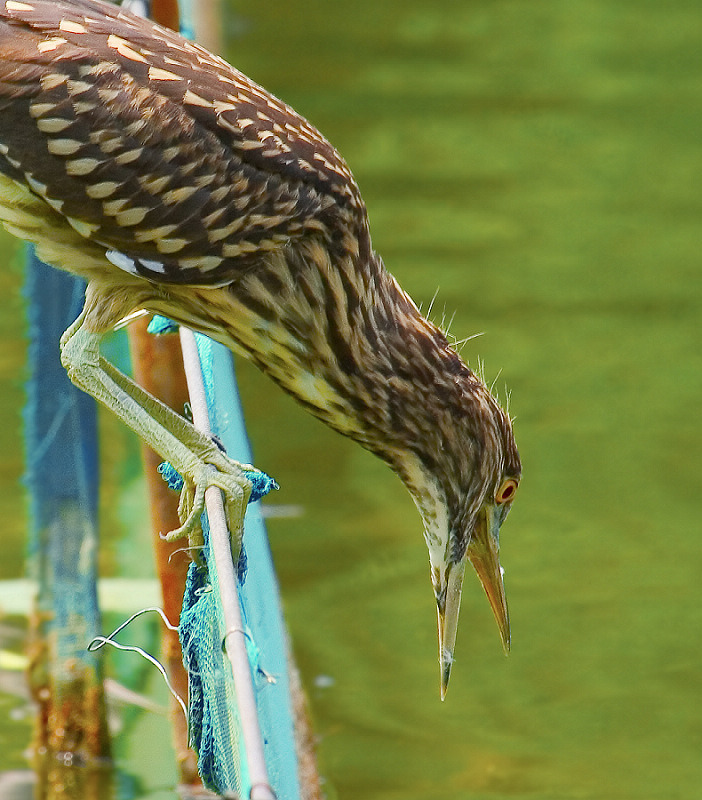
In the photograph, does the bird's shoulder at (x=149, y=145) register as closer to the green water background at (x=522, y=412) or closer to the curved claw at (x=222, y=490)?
the curved claw at (x=222, y=490)

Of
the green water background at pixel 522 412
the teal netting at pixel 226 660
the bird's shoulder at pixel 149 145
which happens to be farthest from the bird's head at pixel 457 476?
the green water background at pixel 522 412

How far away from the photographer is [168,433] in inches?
122

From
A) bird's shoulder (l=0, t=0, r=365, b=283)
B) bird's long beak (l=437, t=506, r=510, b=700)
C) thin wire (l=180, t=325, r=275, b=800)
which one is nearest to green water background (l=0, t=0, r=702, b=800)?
bird's long beak (l=437, t=506, r=510, b=700)

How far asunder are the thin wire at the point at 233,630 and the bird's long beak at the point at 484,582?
843mm

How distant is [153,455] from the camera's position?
4004 millimetres

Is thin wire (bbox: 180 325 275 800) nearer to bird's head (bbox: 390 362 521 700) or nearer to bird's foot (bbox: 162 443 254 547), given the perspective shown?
bird's foot (bbox: 162 443 254 547)

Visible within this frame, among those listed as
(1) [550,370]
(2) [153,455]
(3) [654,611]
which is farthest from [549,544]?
(2) [153,455]

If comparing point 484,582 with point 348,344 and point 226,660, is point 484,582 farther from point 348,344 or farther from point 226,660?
point 226,660

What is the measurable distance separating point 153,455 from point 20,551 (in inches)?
82.1

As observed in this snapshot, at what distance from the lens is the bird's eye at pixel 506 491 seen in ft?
12.3

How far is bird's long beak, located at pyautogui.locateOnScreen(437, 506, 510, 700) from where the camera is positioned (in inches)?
145

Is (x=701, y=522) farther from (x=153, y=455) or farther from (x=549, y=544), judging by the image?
(x=153, y=455)

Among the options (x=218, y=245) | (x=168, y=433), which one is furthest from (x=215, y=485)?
(x=218, y=245)

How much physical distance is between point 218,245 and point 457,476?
0.82m
